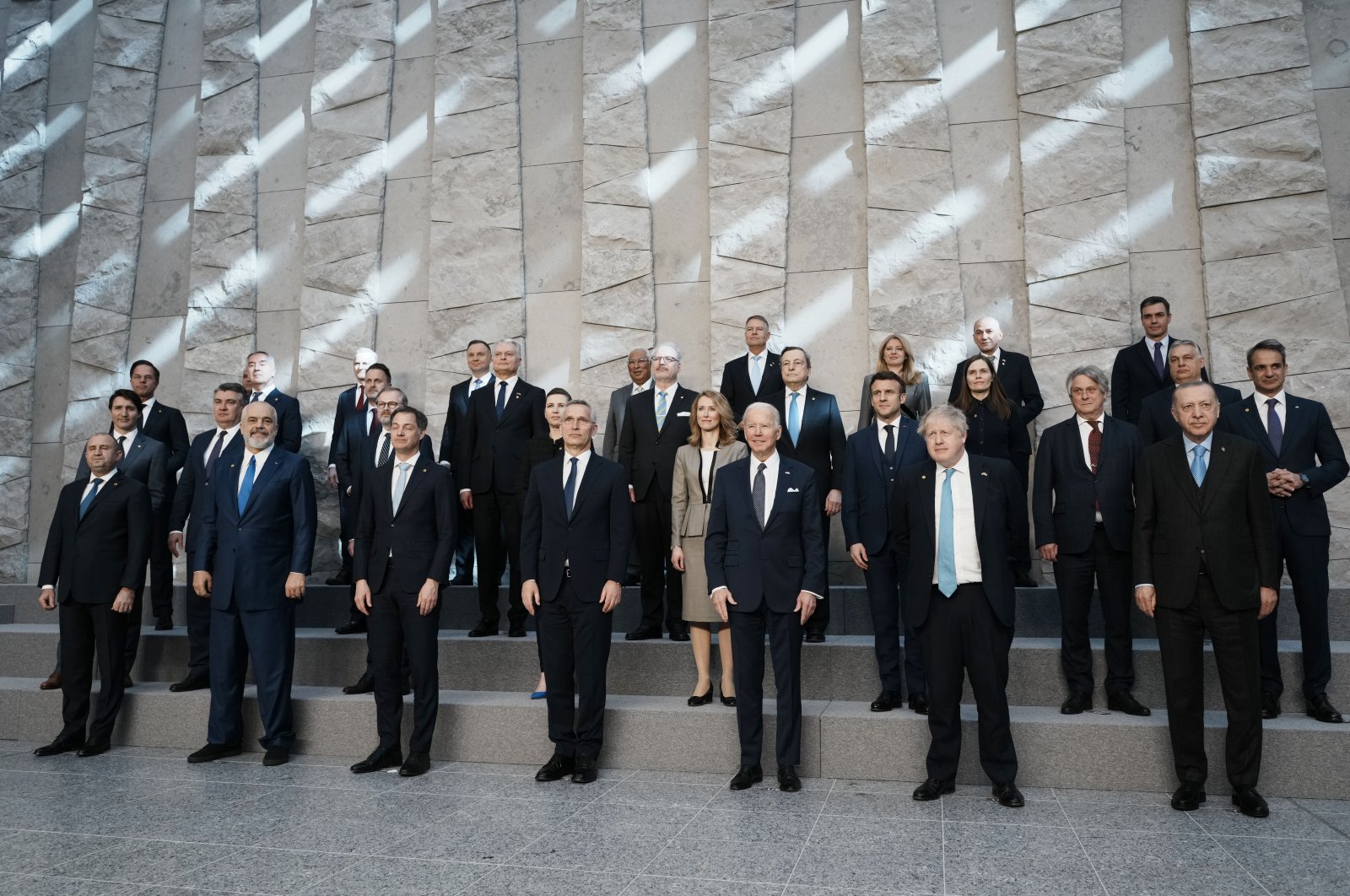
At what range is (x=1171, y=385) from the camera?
5.21 m

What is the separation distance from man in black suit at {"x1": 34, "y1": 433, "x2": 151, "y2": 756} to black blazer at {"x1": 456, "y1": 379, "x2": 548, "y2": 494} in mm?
1636

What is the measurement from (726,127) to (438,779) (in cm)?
496

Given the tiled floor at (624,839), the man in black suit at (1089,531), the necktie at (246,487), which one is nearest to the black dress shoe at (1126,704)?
the man in black suit at (1089,531)

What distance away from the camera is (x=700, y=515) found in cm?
464

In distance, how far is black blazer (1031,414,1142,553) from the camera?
432 cm

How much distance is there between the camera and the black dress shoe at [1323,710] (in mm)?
4020

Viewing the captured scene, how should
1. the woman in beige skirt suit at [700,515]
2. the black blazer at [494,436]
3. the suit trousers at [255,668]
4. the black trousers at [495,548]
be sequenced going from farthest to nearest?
1. the black blazer at [494,436]
2. the black trousers at [495,548]
3. the suit trousers at [255,668]
4. the woman in beige skirt suit at [700,515]

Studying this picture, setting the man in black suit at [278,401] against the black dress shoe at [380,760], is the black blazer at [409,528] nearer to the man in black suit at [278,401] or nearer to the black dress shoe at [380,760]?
the black dress shoe at [380,760]

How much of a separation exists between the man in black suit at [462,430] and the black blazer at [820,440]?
1832 mm

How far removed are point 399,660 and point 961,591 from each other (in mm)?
2462

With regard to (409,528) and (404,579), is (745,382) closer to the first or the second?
(409,528)

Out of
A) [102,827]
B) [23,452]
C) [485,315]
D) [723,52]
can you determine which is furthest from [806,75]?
[23,452]

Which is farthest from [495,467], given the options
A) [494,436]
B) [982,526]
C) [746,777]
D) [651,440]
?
[982,526]


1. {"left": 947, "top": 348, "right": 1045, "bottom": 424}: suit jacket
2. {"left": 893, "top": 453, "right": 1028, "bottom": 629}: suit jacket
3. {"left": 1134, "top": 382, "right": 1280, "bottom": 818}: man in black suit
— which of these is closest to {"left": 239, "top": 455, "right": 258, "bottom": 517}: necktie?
{"left": 893, "top": 453, "right": 1028, "bottom": 629}: suit jacket
